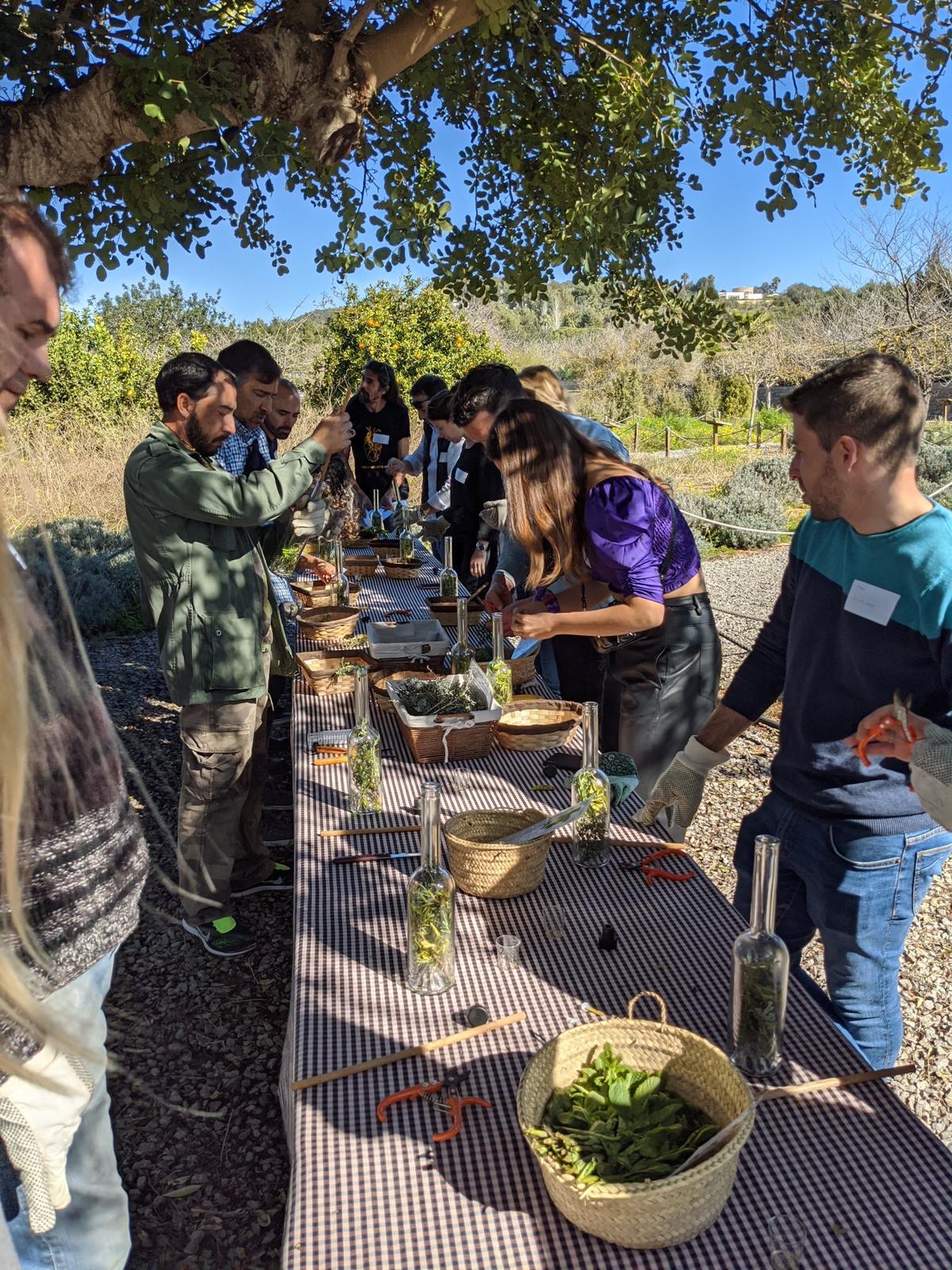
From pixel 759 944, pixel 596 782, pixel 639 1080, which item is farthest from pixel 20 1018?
pixel 596 782

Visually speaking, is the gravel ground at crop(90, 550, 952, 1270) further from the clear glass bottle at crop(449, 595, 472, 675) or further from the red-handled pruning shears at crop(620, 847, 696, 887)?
the clear glass bottle at crop(449, 595, 472, 675)

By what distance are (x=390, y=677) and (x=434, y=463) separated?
4329 mm

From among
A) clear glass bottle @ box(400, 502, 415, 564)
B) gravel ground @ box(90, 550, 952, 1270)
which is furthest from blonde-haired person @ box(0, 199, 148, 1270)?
clear glass bottle @ box(400, 502, 415, 564)

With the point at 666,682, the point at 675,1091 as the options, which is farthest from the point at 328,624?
the point at 675,1091

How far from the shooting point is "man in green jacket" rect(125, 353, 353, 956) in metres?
3.02

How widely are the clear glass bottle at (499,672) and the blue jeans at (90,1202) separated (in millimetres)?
1605

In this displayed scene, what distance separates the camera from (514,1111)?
4.29 ft

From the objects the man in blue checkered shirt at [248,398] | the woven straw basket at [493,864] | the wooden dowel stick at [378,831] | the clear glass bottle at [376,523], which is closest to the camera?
the woven straw basket at [493,864]

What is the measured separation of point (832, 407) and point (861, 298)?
2561 centimetres

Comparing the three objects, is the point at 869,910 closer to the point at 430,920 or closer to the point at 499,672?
the point at 430,920

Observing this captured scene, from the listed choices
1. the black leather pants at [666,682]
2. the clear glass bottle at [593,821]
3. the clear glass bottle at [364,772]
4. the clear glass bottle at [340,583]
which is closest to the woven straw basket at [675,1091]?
the clear glass bottle at [593,821]

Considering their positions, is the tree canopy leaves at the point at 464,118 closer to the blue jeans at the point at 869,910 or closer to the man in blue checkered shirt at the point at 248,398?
the man in blue checkered shirt at the point at 248,398

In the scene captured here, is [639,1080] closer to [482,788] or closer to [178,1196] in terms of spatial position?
[482,788]

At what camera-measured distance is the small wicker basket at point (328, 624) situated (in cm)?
383
